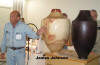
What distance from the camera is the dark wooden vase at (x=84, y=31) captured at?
1481 millimetres

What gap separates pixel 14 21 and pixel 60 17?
0.88 metres

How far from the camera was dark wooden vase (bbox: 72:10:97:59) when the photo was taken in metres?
1.48

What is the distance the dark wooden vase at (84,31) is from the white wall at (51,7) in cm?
282

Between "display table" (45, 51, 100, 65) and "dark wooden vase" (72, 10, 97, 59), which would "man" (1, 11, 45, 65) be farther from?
"dark wooden vase" (72, 10, 97, 59)

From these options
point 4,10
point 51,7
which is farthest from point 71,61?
point 4,10

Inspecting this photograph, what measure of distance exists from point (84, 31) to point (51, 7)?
400 cm

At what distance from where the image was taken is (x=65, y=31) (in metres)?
1.54

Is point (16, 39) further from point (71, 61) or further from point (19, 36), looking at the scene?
point (71, 61)

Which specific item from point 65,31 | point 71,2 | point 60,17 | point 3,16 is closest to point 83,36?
point 65,31

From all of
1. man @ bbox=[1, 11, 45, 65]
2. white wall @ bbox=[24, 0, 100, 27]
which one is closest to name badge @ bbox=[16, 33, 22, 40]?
man @ bbox=[1, 11, 45, 65]

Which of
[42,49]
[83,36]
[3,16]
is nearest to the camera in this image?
[83,36]

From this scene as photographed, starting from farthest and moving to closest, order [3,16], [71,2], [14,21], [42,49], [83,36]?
[3,16] < [71,2] < [14,21] < [42,49] < [83,36]

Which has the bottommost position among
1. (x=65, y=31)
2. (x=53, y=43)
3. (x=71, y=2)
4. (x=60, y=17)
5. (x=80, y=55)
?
(x=80, y=55)

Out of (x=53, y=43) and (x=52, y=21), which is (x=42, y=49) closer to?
(x=53, y=43)
